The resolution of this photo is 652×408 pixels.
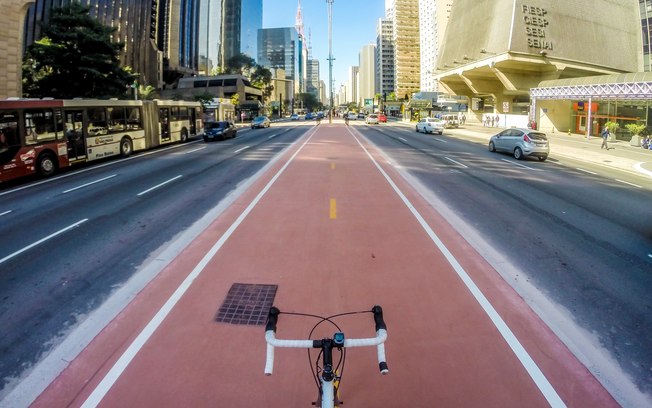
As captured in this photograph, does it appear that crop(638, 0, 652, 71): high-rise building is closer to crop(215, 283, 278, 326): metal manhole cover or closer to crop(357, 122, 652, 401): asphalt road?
crop(357, 122, 652, 401): asphalt road

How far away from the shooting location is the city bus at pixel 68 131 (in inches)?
627

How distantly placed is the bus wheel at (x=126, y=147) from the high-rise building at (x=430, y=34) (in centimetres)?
11465

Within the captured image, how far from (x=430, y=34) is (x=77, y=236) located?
146m

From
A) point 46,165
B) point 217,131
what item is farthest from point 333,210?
point 217,131

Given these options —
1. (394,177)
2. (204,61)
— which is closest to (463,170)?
(394,177)

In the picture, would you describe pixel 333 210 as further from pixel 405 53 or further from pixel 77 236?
pixel 405 53

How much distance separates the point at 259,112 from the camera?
361 feet

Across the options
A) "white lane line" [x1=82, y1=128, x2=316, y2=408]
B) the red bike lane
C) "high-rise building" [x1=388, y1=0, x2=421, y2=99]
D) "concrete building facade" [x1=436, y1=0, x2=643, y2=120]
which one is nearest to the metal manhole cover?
the red bike lane

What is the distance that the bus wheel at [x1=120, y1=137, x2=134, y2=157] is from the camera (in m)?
23.8

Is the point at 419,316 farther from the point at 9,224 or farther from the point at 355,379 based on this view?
the point at 9,224

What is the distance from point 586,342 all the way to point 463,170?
47.4 feet

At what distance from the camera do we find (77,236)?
356 inches

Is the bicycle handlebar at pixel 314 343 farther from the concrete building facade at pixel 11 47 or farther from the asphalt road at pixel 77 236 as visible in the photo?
the concrete building facade at pixel 11 47

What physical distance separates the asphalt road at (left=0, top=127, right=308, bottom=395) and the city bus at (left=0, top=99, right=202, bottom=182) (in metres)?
1.11
